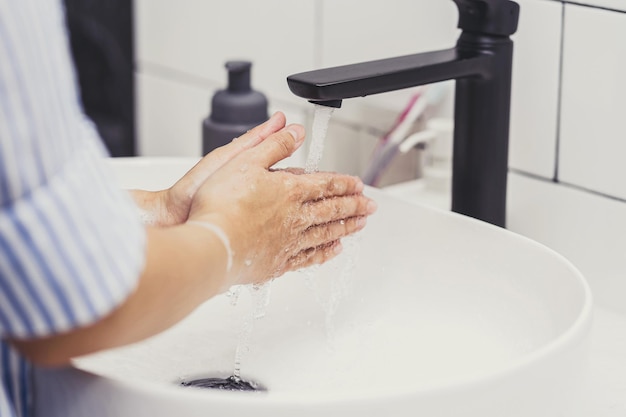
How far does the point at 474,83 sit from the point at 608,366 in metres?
0.25

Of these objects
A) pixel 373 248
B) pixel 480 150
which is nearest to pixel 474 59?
pixel 480 150

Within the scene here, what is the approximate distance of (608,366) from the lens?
0.73m

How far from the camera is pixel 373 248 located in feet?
2.78

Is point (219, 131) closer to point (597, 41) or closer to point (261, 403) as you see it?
point (597, 41)

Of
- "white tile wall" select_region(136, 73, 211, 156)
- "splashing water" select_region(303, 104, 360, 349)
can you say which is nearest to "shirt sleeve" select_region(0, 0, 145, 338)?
"splashing water" select_region(303, 104, 360, 349)

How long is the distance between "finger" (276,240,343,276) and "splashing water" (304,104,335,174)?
0.20 ft

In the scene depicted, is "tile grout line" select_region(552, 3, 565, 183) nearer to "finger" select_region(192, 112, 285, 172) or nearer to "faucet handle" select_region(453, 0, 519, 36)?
"faucet handle" select_region(453, 0, 519, 36)

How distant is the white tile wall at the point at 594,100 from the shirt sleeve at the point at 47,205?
475 millimetres

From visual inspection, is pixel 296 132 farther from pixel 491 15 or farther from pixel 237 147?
pixel 491 15

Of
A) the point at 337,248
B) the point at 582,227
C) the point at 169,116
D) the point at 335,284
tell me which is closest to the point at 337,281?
the point at 335,284

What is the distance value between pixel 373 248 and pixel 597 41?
0.86 ft

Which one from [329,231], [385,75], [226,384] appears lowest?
[226,384]

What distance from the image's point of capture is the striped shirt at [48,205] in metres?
0.41

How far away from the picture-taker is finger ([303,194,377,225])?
69 centimetres
